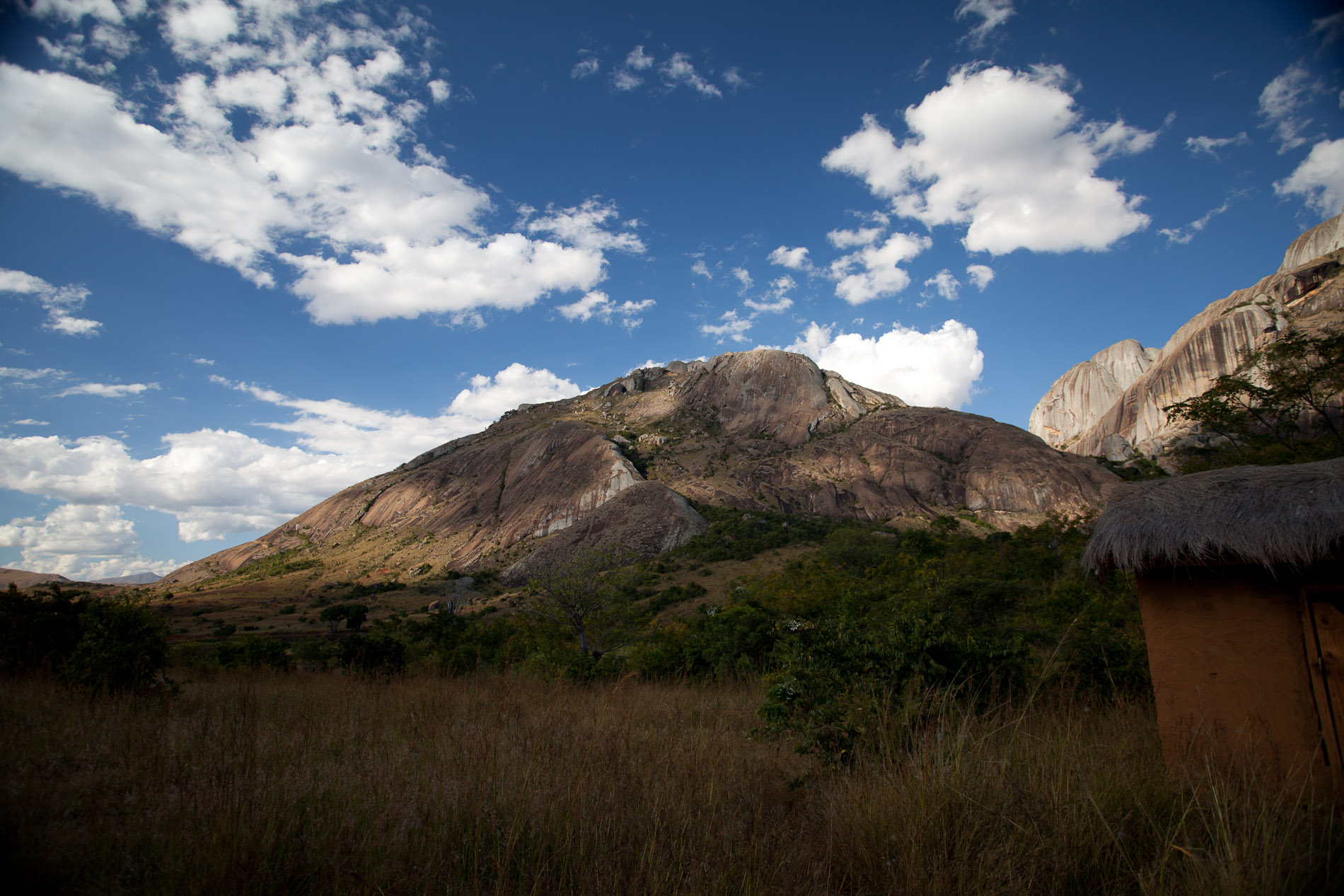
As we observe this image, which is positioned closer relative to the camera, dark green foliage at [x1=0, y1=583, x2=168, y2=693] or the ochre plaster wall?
the ochre plaster wall

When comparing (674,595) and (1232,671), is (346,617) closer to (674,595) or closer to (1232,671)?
(674,595)

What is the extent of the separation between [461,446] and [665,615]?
86527mm

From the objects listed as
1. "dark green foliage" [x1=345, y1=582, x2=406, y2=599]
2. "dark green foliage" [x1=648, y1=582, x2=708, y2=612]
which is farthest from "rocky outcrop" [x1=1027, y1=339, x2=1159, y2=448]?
"dark green foliage" [x1=345, y1=582, x2=406, y2=599]

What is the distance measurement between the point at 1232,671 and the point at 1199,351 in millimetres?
95316

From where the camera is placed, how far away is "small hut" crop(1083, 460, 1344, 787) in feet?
12.9

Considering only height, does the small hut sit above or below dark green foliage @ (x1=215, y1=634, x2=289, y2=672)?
above

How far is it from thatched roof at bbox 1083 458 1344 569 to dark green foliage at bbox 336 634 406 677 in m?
10.7

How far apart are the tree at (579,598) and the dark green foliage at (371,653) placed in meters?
4.89

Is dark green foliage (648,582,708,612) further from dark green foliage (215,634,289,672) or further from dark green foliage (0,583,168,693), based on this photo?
dark green foliage (0,583,168,693)

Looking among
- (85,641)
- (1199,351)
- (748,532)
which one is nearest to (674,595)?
(748,532)

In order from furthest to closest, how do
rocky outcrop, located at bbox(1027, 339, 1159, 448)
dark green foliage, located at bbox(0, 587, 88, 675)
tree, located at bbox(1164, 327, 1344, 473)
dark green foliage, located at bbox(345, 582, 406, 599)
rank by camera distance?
rocky outcrop, located at bbox(1027, 339, 1159, 448) → dark green foliage, located at bbox(345, 582, 406, 599) → tree, located at bbox(1164, 327, 1344, 473) → dark green foliage, located at bbox(0, 587, 88, 675)

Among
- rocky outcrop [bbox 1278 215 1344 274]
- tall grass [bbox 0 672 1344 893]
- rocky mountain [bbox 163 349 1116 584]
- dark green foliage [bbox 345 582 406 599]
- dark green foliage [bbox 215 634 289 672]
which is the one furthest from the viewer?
rocky outcrop [bbox 1278 215 1344 274]

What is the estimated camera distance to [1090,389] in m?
115

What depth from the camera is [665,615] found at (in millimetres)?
30219
